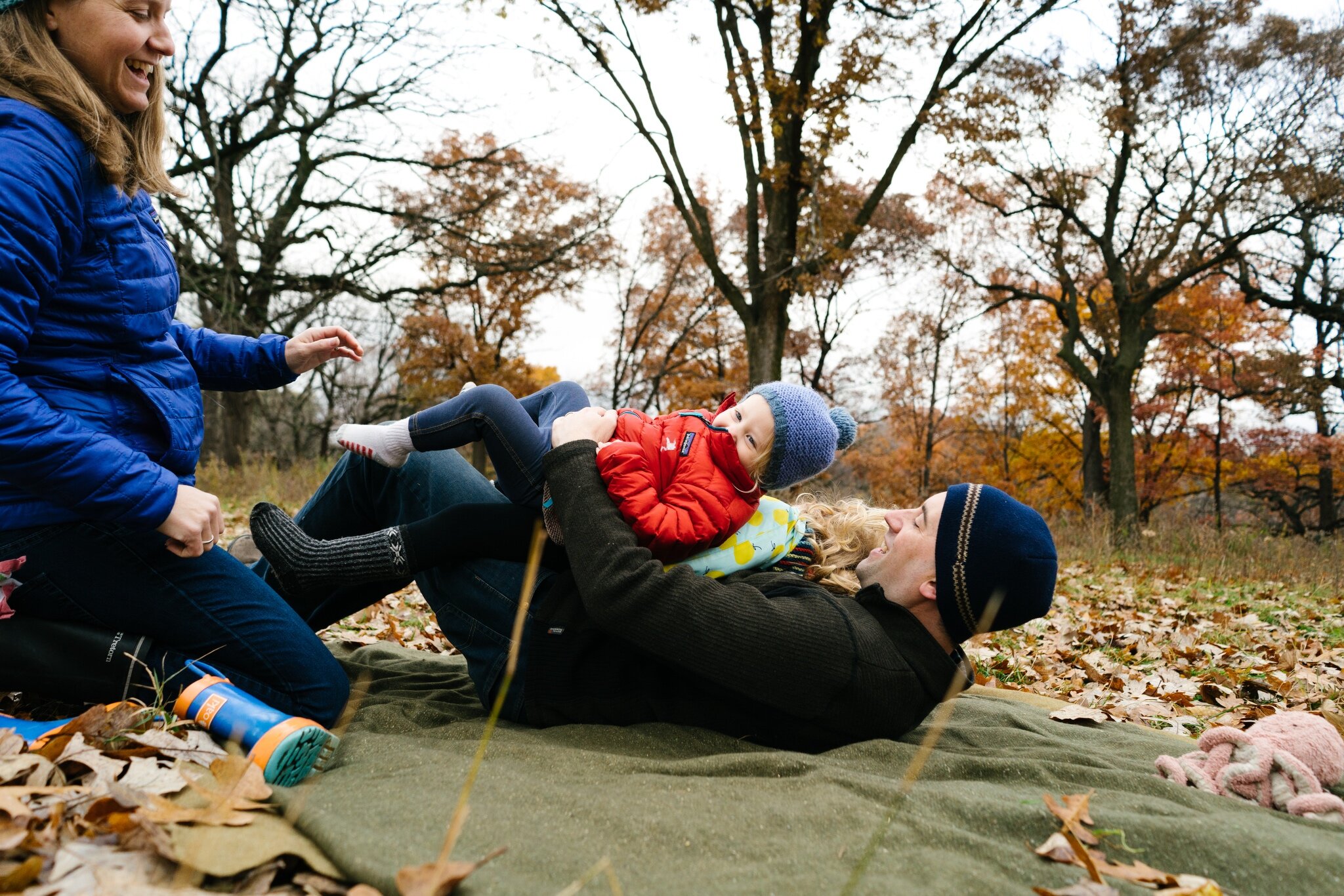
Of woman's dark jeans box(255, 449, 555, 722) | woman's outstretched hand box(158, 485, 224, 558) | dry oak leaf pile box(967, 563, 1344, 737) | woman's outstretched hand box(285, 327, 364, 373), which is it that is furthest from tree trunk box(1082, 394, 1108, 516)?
woman's outstretched hand box(158, 485, 224, 558)

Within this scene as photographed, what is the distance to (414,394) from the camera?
2509 centimetres

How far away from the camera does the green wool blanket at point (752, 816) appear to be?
1535mm

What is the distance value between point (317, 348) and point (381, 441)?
0.38 metres

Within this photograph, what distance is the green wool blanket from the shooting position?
5.04ft

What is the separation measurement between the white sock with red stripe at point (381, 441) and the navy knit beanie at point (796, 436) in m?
1.25

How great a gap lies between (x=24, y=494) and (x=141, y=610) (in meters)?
0.40

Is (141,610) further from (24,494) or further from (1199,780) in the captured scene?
(1199,780)

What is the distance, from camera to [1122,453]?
15.9 meters

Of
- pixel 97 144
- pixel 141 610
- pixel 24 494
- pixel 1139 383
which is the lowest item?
pixel 141 610

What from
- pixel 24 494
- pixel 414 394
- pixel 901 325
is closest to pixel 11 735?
pixel 24 494

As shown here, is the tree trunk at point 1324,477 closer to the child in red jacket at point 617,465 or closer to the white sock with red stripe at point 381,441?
the child in red jacket at point 617,465

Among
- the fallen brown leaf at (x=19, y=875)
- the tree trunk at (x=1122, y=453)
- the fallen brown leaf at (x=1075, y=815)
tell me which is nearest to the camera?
the fallen brown leaf at (x=19, y=875)

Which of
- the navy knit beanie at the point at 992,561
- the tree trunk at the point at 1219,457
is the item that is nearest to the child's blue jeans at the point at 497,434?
the navy knit beanie at the point at 992,561

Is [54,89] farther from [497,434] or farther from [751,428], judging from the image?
[751,428]
